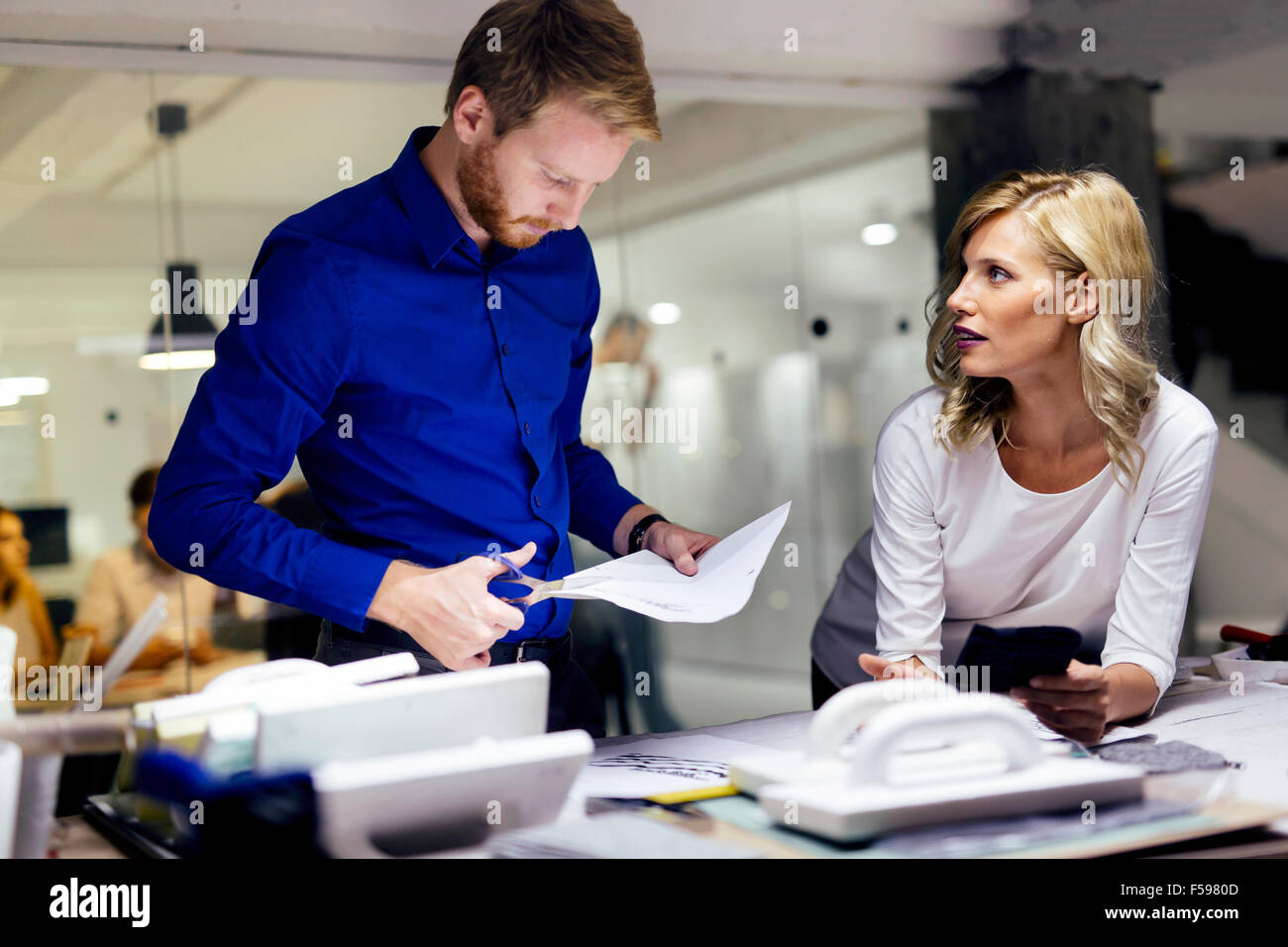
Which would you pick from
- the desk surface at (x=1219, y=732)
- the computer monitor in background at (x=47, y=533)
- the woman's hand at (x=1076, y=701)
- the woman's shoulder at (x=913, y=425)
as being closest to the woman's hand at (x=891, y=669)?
the desk surface at (x=1219, y=732)

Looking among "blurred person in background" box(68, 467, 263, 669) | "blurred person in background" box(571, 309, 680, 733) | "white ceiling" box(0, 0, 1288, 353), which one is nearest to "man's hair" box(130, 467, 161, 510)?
"blurred person in background" box(68, 467, 263, 669)

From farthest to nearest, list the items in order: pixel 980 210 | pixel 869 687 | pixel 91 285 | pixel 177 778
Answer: pixel 91 285 → pixel 980 210 → pixel 869 687 → pixel 177 778

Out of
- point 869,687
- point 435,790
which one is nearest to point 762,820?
point 869,687

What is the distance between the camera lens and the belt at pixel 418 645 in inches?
66.6

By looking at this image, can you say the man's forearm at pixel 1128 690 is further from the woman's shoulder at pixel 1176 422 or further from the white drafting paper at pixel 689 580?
the white drafting paper at pixel 689 580

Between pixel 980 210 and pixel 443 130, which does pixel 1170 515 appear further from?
pixel 443 130

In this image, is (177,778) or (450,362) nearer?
(177,778)

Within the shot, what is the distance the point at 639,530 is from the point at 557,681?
0.90ft

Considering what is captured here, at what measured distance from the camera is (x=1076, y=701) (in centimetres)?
154

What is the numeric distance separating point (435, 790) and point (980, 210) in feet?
5.28

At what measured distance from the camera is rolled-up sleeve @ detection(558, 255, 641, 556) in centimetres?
196

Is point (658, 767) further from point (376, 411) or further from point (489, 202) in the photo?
point (489, 202)

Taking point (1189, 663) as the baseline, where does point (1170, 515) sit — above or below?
above

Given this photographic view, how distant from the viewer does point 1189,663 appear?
2219mm
